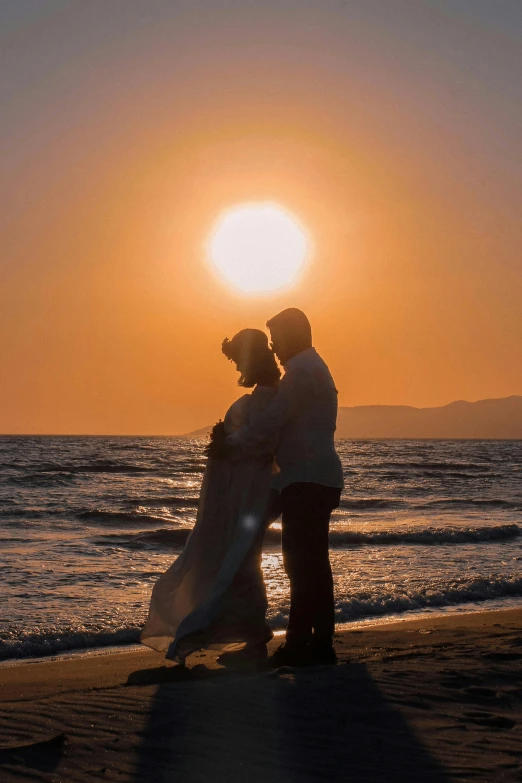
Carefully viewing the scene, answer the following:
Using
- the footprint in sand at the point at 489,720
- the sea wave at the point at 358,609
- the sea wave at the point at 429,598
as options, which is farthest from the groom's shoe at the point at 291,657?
the sea wave at the point at 429,598

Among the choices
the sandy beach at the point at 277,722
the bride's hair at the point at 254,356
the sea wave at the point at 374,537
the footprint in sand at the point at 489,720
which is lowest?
the footprint in sand at the point at 489,720

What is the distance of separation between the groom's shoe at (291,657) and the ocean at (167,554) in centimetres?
255

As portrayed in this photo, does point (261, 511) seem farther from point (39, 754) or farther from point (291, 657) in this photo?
point (39, 754)

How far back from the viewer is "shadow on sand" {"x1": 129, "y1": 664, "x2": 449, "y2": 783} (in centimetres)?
310

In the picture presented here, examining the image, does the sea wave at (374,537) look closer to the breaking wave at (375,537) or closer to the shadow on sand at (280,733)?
the breaking wave at (375,537)

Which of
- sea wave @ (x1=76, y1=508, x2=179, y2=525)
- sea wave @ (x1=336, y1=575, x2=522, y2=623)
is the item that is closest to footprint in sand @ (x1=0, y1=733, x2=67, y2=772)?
sea wave @ (x1=336, y1=575, x2=522, y2=623)

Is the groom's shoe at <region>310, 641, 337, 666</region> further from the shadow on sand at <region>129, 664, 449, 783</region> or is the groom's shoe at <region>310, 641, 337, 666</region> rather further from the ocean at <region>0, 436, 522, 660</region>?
the ocean at <region>0, 436, 522, 660</region>

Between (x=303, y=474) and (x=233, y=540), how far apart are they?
625mm

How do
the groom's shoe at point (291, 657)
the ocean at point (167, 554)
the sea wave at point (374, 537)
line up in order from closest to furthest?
the groom's shoe at point (291, 657), the ocean at point (167, 554), the sea wave at point (374, 537)

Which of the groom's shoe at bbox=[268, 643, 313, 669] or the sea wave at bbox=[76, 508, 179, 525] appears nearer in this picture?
the groom's shoe at bbox=[268, 643, 313, 669]

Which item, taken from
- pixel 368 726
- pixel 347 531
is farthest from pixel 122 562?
pixel 368 726

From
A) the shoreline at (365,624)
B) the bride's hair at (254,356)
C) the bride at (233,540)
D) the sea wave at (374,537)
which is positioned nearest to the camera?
the bride at (233,540)

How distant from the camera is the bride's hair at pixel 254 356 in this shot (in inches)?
211

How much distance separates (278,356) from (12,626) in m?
3.84
